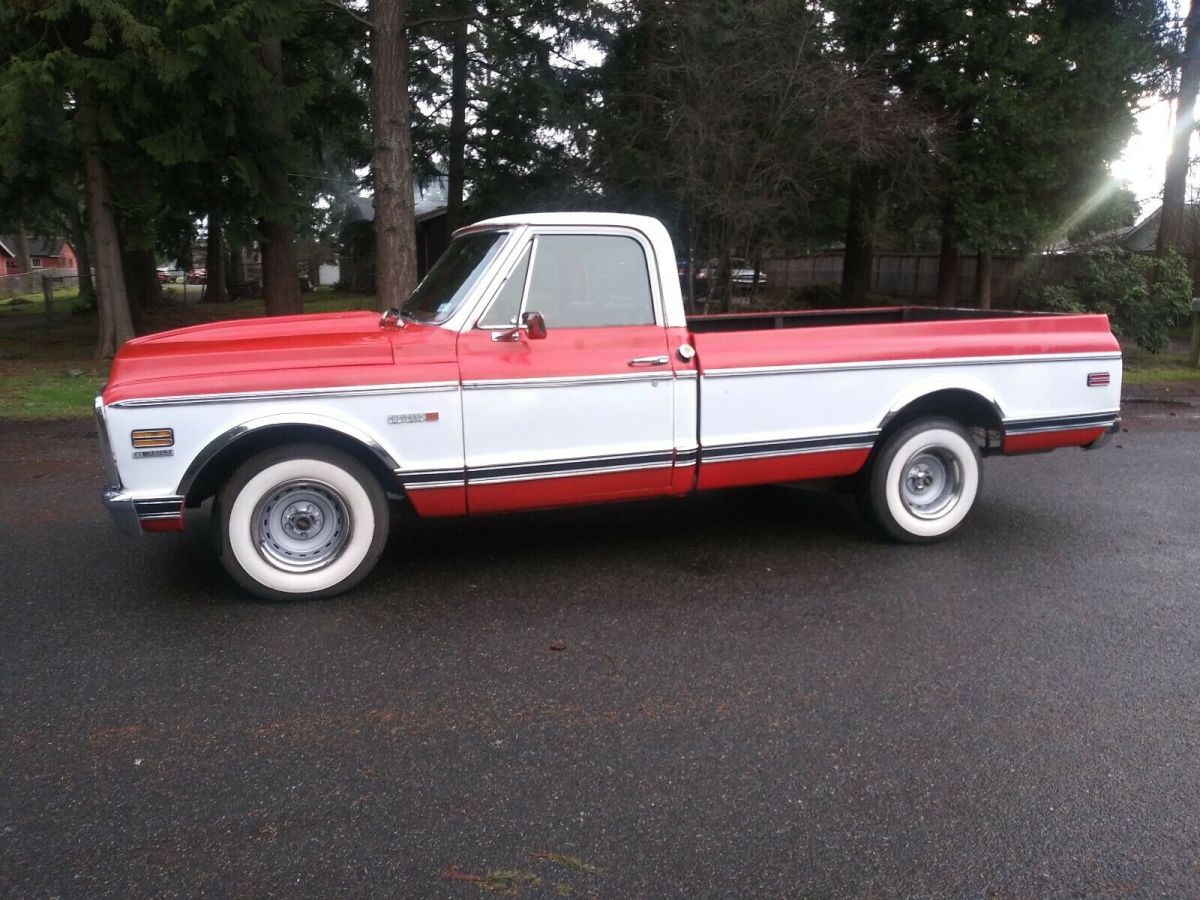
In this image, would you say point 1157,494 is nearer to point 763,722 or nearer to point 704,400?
point 704,400

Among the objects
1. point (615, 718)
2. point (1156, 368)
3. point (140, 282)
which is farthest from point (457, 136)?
point (615, 718)

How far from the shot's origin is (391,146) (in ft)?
41.7

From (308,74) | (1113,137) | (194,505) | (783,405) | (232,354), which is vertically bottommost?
(194,505)

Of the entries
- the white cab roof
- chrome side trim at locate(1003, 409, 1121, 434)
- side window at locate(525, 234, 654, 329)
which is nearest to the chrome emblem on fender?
side window at locate(525, 234, 654, 329)

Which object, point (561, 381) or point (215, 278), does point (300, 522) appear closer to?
point (561, 381)

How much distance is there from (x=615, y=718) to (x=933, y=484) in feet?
10.9

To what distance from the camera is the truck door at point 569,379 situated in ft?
17.2

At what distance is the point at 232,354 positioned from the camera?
4977 mm

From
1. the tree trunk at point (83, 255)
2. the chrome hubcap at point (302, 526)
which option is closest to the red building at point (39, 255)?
the tree trunk at point (83, 255)

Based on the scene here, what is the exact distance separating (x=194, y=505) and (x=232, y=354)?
0.89 meters

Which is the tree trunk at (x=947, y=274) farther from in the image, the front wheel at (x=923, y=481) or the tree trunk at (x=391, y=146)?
the front wheel at (x=923, y=481)

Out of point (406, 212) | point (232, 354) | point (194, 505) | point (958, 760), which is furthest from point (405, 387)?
point (406, 212)

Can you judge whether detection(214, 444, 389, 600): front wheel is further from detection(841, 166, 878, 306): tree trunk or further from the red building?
the red building

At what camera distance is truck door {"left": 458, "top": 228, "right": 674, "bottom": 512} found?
206 inches
